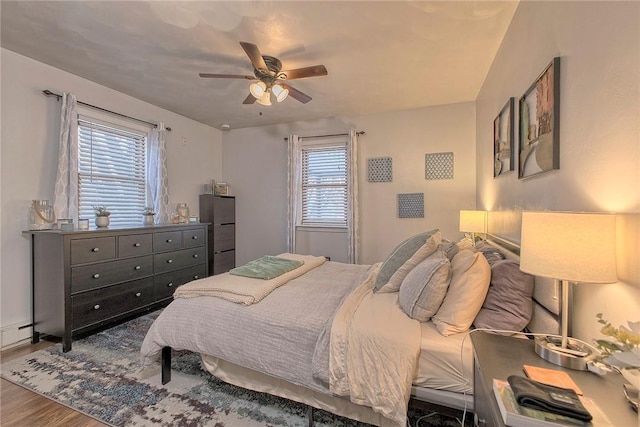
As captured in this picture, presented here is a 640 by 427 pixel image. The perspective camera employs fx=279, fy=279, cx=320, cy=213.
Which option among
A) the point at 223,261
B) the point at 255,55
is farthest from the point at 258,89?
the point at 223,261

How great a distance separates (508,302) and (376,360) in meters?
0.70

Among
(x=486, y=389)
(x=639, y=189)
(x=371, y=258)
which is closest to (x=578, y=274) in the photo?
(x=639, y=189)

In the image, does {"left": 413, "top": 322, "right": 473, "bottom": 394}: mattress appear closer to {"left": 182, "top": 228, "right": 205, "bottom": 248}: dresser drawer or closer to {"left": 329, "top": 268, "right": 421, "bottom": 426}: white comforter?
{"left": 329, "top": 268, "right": 421, "bottom": 426}: white comforter

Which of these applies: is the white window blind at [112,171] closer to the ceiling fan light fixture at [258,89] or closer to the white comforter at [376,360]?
the ceiling fan light fixture at [258,89]

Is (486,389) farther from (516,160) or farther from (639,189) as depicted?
(516,160)

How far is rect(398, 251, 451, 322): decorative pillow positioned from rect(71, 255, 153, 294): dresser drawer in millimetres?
2798

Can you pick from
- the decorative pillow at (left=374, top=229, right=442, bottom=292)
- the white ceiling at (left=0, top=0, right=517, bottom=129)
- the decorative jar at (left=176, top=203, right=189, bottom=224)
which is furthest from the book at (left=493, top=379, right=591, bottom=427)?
the decorative jar at (left=176, top=203, right=189, bottom=224)

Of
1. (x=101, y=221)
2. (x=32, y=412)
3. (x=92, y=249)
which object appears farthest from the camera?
(x=101, y=221)

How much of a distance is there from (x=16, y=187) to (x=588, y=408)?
4014 millimetres

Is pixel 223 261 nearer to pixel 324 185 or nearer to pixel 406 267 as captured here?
pixel 324 185

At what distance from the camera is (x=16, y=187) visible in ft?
8.41

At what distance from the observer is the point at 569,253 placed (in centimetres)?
87

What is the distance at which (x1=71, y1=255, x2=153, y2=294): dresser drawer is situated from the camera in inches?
98.7

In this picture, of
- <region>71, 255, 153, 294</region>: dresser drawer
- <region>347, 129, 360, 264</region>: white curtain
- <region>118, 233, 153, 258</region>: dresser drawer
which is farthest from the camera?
<region>347, 129, 360, 264</region>: white curtain
